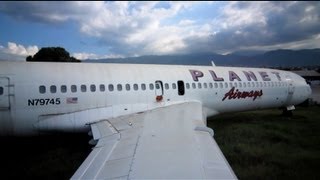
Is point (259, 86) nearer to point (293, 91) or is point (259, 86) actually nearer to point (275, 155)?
point (293, 91)

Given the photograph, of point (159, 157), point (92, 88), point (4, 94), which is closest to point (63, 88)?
point (92, 88)

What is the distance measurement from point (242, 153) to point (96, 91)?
224 inches

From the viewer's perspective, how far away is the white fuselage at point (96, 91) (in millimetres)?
9516

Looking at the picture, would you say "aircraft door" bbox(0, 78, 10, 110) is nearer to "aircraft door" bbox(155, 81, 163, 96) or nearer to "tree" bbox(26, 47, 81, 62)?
"aircraft door" bbox(155, 81, 163, 96)

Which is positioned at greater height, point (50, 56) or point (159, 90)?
point (50, 56)

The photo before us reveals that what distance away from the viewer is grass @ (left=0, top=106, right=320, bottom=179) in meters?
8.45

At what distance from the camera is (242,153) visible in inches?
398

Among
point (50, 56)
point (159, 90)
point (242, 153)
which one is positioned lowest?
point (242, 153)

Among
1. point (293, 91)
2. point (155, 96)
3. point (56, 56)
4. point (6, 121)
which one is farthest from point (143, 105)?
point (56, 56)

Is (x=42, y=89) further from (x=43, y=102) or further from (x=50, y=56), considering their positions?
(x=50, y=56)

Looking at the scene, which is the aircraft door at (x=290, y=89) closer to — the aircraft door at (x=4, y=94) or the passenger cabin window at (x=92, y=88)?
the passenger cabin window at (x=92, y=88)

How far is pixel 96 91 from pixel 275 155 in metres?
6.70

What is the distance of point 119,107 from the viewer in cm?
1095

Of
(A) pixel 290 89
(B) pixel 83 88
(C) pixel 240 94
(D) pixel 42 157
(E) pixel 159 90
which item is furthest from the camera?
(A) pixel 290 89
